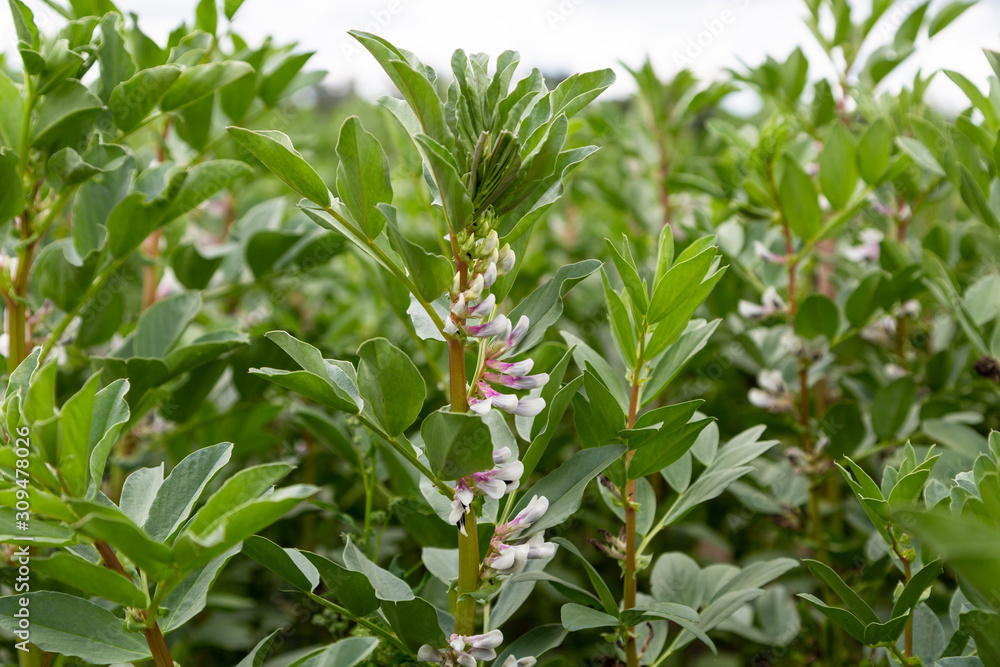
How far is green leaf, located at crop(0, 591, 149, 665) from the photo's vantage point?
624 millimetres

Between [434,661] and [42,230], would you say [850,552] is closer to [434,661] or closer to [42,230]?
[434,661]

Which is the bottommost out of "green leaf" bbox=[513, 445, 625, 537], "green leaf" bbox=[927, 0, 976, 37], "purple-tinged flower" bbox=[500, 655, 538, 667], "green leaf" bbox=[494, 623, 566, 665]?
"green leaf" bbox=[494, 623, 566, 665]

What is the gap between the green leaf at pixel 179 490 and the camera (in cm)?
67

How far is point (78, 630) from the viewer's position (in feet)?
2.10

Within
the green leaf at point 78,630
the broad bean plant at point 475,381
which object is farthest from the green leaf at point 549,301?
the green leaf at point 78,630

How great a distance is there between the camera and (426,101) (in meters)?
0.61

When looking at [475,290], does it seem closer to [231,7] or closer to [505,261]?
[505,261]

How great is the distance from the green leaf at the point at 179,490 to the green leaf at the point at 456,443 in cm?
20

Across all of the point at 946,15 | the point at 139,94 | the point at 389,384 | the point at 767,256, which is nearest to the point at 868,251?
the point at 767,256

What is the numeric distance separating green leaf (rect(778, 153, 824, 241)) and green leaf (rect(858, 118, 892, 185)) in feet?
0.28

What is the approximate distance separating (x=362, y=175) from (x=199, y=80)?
0.42 metres

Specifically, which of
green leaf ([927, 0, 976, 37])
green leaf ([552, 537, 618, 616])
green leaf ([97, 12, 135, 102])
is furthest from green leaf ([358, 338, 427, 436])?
green leaf ([927, 0, 976, 37])

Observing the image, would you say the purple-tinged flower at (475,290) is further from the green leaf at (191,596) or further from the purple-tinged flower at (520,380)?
the green leaf at (191,596)

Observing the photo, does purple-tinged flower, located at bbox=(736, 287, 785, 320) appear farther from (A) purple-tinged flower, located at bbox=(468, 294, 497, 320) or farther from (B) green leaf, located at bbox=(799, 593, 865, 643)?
(A) purple-tinged flower, located at bbox=(468, 294, 497, 320)
